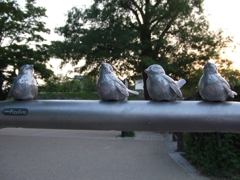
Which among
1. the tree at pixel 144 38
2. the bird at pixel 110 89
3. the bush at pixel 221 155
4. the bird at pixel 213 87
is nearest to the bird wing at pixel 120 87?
the bird at pixel 110 89

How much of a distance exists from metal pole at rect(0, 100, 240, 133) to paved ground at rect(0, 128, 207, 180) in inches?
112

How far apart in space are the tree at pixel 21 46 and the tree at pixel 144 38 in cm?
195

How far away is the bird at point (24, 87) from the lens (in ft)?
5.79

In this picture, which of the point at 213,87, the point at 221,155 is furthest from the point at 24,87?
the point at 221,155

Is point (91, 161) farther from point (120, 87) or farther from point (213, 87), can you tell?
point (213, 87)

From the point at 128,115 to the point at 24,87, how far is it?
2.35 ft

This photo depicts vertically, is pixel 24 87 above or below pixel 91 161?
above

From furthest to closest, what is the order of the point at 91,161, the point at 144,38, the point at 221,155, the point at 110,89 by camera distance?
1. the point at 144,38
2. the point at 91,161
3. the point at 221,155
4. the point at 110,89

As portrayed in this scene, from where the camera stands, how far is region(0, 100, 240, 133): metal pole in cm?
158

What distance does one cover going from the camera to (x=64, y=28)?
1143 centimetres

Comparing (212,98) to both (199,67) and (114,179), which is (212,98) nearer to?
(114,179)

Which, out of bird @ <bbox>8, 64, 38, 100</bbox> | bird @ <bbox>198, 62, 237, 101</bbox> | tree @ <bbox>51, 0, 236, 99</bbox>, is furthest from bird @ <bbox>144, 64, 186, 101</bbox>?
tree @ <bbox>51, 0, 236, 99</bbox>

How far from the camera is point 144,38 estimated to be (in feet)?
37.5

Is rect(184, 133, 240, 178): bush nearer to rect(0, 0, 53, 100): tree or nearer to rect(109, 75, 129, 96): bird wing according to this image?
rect(109, 75, 129, 96): bird wing
